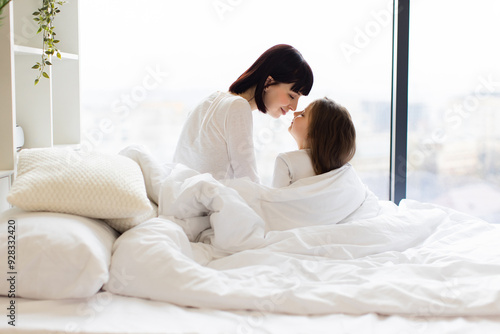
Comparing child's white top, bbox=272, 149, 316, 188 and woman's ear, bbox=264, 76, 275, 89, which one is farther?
woman's ear, bbox=264, 76, 275, 89

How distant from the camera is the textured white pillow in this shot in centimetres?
113

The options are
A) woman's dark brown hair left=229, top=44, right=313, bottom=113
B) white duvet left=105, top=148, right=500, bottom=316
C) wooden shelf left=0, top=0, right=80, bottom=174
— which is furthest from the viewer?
woman's dark brown hair left=229, top=44, right=313, bottom=113

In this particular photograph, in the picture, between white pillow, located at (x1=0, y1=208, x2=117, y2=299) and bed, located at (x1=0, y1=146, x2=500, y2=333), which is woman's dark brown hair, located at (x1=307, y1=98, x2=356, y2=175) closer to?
bed, located at (x1=0, y1=146, x2=500, y2=333)

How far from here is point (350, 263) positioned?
126 centimetres

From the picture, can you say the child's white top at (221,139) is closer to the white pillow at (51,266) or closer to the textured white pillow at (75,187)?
the textured white pillow at (75,187)

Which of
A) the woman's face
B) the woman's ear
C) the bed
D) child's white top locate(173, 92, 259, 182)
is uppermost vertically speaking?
the woman's ear

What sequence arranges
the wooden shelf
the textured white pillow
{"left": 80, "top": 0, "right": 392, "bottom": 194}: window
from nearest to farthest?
the textured white pillow < the wooden shelf < {"left": 80, "top": 0, "right": 392, "bottom": 194}: window

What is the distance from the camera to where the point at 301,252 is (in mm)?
1312

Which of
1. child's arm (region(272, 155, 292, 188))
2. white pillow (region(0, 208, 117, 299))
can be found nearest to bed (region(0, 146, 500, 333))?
white pillow (region(0, 208, 117, 299))

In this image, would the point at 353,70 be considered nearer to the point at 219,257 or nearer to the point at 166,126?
the point at 166,126

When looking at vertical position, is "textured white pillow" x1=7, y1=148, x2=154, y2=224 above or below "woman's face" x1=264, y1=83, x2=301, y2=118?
below

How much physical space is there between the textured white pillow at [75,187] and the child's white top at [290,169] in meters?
0.61

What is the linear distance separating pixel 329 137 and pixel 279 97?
350 millimetres

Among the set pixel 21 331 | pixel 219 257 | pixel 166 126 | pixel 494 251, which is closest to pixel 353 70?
pixel 166 126
